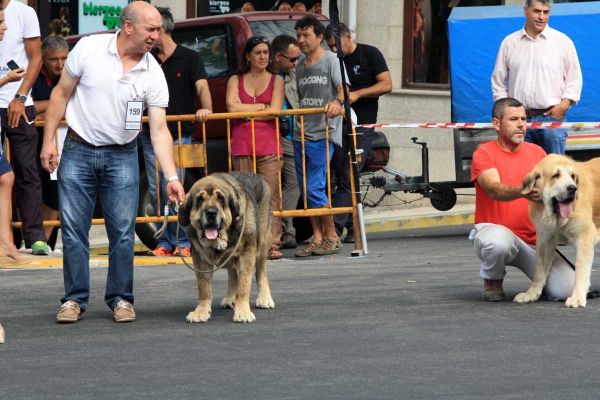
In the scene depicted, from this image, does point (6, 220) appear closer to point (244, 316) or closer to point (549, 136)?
point (244, 316)

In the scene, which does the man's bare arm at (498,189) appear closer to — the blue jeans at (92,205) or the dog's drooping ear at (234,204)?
the dog's drooping ear at (234,204)

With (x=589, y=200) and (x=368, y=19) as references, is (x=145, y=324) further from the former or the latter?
(x=368, y=19)

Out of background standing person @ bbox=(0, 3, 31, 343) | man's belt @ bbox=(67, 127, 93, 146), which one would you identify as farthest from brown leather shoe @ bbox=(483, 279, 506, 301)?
background standing person @ bbox=(0, 3, 31, 343)

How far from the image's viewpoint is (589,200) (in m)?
7.57

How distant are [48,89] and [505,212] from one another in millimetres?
4905

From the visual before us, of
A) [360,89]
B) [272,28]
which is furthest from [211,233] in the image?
[272,28]

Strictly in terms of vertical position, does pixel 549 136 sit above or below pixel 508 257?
above

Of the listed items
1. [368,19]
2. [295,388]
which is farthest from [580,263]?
[368,19]

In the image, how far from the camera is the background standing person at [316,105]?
35.5ft

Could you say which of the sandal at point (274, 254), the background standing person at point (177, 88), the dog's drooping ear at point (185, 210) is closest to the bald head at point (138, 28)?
the dog's drooping ear at point (185, 210)

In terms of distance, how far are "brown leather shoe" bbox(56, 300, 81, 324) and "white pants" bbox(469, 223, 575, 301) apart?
2685 millimetres

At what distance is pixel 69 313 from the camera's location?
7.28m

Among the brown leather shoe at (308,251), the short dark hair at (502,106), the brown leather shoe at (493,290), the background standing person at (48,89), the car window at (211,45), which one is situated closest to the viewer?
the short dark hair at (502,106)

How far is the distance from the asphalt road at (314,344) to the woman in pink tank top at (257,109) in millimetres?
1678
